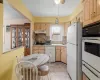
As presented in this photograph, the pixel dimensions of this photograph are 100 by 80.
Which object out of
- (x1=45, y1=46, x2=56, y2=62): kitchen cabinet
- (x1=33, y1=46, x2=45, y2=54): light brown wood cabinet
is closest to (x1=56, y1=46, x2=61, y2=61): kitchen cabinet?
(x1=45, y1=46, x2=56, y2=62): kitchen cabinet

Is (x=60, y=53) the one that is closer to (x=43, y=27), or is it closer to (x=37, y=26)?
(x=43, y=27)

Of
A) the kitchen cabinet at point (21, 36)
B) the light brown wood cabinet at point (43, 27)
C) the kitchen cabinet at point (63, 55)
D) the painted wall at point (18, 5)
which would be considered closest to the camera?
the painted wall at point (18, 5)

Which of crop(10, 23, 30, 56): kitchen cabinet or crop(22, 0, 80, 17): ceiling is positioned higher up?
crop(22, 0, 80, 17): ceiling

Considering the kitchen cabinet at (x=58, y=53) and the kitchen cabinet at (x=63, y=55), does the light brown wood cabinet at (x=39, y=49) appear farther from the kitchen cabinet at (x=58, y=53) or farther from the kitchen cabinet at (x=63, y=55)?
the kitchen cabinet at (x=63, y=55)

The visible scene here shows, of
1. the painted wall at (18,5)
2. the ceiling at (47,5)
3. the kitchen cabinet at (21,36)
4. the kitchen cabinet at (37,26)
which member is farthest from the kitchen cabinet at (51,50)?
the painted wall at (18,5)

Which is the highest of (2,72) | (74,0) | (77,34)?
(74,0)

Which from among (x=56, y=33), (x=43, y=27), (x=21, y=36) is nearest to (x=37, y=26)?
(x=43, y=27)

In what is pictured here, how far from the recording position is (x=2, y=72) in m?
2.24

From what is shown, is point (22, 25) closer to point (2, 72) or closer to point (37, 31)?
point (37, 31)

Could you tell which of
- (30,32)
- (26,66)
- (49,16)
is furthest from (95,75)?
(49,16)

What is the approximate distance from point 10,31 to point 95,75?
5.92 metres

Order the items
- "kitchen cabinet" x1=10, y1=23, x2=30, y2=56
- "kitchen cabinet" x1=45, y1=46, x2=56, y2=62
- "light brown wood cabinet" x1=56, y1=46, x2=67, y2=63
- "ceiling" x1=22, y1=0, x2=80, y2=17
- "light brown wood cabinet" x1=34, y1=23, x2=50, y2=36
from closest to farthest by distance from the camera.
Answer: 1. "ceiling" x1=22, y1=0, x2=80, y2=17
2. "light brown wood cabinet" x1=56, y1=46, x2=67, y2=63
3. "kitchen cabinet" x1=45, y1=46, x2=56, y2=62
4. "kitchen cabinet" x1=10, y1=23, x2=30, y2=56
5. "light brown wood cabinet" x1=34, y1=23, x2=50, y2=36

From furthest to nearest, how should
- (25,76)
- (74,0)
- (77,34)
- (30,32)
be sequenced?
(30,32) < (74,0) < (77,34) < (25,76)

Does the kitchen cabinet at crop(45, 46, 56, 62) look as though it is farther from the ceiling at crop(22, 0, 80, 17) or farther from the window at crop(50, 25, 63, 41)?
the ceiling at crop(22, 0, 80, 17)
